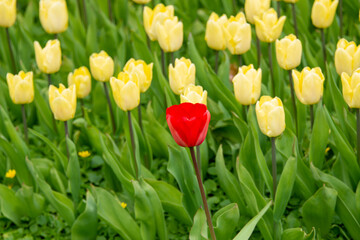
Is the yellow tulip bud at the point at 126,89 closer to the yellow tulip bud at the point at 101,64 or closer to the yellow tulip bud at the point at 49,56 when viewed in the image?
the yellow tulip bud at the point at 101,64

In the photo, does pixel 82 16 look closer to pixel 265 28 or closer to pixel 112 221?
pixel 265 28

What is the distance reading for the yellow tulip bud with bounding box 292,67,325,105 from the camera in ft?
7.78

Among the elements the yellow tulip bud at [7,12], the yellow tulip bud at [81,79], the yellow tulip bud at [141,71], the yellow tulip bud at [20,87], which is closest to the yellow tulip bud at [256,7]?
the yellow tulip bud at [141,71]

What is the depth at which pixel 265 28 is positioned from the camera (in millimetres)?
2908

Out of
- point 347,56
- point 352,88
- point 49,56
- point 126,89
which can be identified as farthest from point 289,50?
point 49,56

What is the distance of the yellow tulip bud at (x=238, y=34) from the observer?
113 inches

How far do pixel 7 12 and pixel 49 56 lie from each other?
557 mm

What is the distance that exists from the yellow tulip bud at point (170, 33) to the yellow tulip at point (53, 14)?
2.20ft

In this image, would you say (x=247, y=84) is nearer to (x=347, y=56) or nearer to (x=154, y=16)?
(x=347, y=56)

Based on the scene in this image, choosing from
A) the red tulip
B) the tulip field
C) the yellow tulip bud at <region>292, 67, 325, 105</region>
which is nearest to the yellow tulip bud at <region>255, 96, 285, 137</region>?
the tulip field

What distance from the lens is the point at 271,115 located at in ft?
7.27

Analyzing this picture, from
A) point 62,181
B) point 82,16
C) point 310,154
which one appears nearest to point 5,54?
point 82,16

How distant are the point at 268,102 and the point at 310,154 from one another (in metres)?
0.52

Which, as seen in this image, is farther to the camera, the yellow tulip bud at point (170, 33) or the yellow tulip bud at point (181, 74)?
the yellow tulip bud at point (170, 33)
